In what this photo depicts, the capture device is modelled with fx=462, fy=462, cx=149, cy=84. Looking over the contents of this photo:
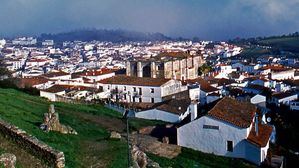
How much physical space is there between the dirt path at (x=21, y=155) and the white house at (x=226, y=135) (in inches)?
517

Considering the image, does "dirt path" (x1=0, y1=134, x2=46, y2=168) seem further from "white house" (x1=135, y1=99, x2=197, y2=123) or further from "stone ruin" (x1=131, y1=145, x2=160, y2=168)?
"white house" (x1=135, y1=99, x2=197, y2=123)

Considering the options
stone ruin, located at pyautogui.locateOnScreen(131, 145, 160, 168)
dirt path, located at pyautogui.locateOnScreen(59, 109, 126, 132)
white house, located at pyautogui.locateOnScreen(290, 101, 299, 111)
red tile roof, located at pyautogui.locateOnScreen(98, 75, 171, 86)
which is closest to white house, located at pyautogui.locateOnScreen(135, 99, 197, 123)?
dirt path, located at pyautogui.locateOnScreen(59, 109, 126, 132)

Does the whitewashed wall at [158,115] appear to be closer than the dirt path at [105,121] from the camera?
No

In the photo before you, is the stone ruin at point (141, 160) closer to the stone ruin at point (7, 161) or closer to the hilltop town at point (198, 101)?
the hilltop town at point (198, 101)

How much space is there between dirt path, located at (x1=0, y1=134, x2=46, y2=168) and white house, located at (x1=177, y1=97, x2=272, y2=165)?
517 inches

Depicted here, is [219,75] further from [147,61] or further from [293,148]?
[293,148]

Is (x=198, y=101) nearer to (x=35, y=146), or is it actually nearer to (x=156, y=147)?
(x=156, y=147)

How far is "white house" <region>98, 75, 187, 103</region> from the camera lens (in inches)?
1954

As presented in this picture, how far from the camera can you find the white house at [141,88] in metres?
49.6

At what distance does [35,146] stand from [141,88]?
39.4 metres

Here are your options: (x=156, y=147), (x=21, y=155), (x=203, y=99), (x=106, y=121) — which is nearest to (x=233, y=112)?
(x=156, y=147)

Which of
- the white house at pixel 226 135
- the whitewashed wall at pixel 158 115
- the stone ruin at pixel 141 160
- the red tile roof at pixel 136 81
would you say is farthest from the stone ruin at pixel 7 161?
the red tile roof at pixel 136 81

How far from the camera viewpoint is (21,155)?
11312mm

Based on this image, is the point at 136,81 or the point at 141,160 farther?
the point at 136,81
